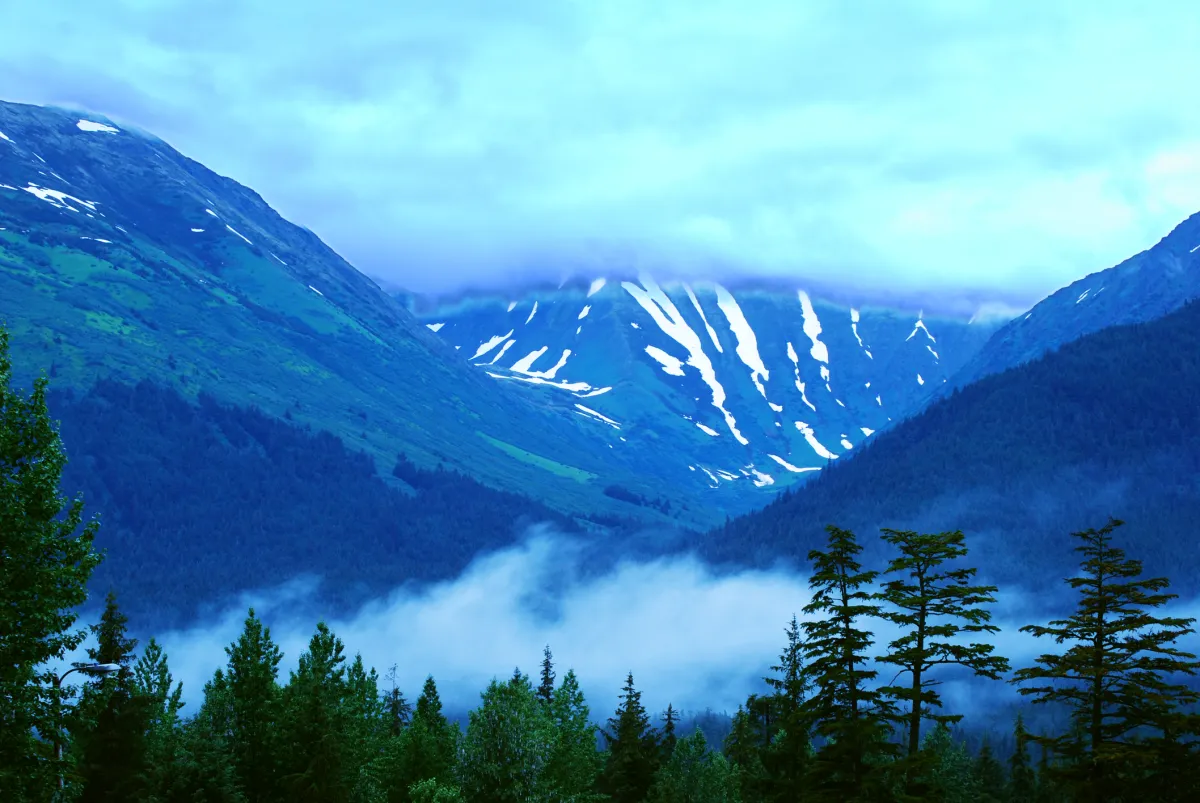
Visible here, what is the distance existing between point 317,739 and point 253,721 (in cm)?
899

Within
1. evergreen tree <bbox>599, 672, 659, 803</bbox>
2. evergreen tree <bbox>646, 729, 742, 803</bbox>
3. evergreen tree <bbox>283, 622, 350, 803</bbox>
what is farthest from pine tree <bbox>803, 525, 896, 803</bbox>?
evergreen tree <bbox>599, 672, 659, 803</bbox>

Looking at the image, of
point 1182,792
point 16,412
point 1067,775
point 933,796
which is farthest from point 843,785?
point 16,412

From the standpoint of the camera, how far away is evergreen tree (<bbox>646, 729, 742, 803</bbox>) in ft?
253

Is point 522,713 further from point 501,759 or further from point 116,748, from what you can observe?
point 116,748

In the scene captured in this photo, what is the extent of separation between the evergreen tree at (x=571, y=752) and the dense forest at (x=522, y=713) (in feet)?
0.99

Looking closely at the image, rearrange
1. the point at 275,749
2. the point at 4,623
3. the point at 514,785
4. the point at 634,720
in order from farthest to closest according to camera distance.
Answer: the point at 634,720, the point at 275,749, the point at 514,785, the point at 4,623

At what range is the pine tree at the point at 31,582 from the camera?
30.2m

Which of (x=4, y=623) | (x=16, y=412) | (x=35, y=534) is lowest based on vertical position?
(x=4, y=623)

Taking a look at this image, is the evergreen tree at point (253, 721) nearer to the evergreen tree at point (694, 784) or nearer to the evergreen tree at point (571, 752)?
the evergreen tree at point (571, 752)

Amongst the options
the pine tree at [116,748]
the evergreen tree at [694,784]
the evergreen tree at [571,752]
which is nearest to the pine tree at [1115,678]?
the evergreen tree at [571,752]

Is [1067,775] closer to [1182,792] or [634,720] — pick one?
[1182,792]

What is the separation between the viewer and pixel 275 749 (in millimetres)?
61562

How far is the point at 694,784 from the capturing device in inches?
3278

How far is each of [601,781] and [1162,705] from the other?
224 feet
